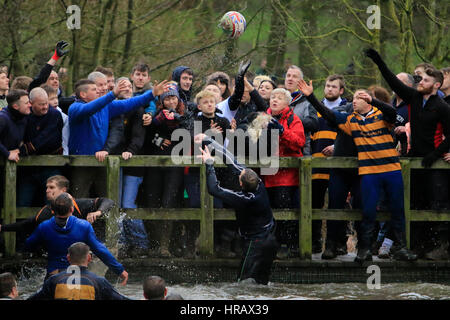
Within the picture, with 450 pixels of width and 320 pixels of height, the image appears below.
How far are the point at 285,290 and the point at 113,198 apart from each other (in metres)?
2.47

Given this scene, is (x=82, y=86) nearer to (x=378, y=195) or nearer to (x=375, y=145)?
(x=375, y=145)

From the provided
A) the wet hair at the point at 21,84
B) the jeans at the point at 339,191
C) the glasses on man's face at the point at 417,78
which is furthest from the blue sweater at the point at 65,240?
the glasses on man's face at the point at 417,78

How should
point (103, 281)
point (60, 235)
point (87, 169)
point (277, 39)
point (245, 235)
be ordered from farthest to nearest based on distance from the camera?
point (277, 39) < point (87, 169) < point (245, 235) < point (60, 235) < point (103, 281)

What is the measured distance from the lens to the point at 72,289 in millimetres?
7348

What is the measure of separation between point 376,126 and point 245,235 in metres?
2.19

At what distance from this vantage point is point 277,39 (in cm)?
1686

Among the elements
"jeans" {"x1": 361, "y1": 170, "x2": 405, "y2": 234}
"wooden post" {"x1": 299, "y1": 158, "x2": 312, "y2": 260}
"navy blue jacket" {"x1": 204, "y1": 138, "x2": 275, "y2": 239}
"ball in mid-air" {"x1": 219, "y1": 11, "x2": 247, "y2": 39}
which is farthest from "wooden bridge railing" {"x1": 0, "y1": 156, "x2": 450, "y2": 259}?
"ball in mid-air" {"x1": 219, "y1": 11, "x2": 247, "y2": 39}

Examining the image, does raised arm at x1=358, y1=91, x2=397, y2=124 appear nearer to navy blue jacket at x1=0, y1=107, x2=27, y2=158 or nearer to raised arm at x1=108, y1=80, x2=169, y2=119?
raised arm at x1=108, y1=80, x2=169, y2=119

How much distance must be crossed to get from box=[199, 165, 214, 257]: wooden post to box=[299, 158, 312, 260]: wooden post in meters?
1.16

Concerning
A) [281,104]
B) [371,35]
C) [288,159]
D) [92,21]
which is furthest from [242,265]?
[92,21]

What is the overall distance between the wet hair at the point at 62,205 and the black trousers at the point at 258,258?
227 centimetres

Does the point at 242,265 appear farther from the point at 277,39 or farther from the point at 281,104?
the point at 277,39

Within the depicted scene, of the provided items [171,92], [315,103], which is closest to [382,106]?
[315,103]
